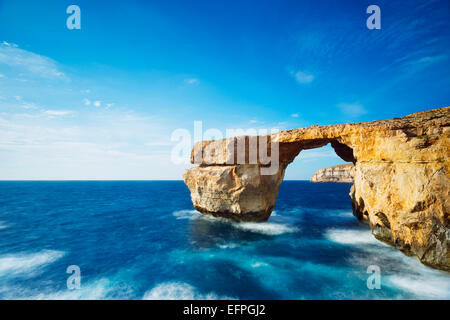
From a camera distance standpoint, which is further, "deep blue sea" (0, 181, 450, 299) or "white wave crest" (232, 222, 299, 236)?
"white wave crest" (232, 222, 299, 236)

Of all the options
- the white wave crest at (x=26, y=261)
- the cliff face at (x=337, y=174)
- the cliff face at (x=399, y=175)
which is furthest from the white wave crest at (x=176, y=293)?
the cliff face at (x=337, y=174)

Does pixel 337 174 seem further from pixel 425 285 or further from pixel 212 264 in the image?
pixel 212 264

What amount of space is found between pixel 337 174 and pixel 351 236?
337 feet

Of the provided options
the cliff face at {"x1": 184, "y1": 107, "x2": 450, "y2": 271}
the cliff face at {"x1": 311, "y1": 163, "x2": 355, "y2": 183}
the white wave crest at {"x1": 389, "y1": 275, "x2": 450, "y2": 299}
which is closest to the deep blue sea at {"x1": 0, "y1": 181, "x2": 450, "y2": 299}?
the white wave crest at {"x1": 389, "y1": 275, "x2": 450, "y2": 299}

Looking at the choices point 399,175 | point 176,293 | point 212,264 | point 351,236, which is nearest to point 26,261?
point 176,293

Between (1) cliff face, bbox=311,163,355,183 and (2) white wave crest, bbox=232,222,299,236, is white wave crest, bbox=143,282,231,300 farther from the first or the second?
(1) cliff face, bbox=311,163,355,183

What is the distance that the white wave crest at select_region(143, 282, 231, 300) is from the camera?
7.90 m

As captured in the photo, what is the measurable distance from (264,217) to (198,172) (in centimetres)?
853

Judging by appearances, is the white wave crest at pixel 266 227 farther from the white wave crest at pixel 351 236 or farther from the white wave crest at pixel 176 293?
the white wave crest at pixel 176 293

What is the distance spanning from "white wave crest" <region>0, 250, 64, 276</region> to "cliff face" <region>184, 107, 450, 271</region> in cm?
1359

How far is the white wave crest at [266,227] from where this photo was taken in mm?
16328

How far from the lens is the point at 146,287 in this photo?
877cm

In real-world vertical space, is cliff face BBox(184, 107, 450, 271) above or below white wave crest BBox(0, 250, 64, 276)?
above
